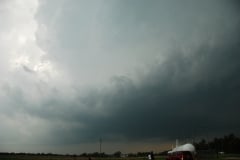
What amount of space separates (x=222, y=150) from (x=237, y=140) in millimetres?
10247

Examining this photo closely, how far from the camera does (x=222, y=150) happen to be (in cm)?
18562

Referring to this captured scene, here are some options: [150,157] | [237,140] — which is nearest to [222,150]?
[237,140]

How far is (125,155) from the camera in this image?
19825 cm

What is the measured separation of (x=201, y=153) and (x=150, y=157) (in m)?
31.7

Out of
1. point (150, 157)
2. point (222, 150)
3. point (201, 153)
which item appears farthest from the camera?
point (222, 150)

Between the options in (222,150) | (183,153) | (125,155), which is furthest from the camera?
(125,155)

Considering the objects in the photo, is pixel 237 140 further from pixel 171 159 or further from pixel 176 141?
pixel 171 159

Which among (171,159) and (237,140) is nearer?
(171,159)

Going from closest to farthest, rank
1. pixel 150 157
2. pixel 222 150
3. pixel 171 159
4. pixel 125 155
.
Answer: pixel 171 159 → pixel 150 157 → pixel 222 150 → pixel 125 155

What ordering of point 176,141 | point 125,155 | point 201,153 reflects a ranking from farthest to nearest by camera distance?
point 125,155
point 176,141
point 201,153

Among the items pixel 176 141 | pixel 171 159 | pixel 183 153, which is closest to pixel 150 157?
pixel 171 159

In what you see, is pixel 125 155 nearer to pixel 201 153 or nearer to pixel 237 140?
pixel 237 140

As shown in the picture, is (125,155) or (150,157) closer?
(150,157)

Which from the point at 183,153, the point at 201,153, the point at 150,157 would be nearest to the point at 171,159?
the point at 183,153
